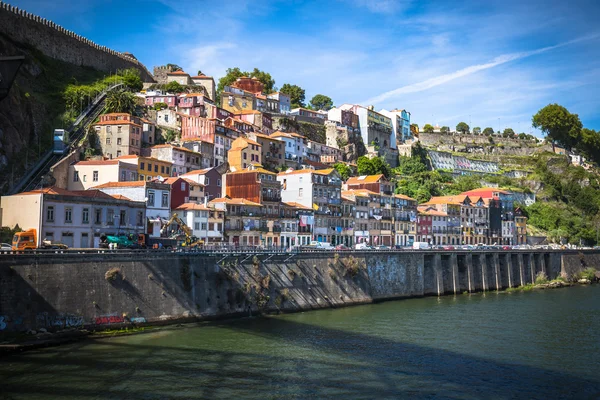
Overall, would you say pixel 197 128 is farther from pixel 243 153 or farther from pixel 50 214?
pixel 50 214

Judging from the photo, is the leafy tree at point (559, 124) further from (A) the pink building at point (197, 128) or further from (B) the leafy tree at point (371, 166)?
(A) the pink building at point (197, 128)

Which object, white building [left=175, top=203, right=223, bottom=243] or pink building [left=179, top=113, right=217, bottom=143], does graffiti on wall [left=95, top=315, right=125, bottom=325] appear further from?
pink building [left=179, top=113, right=217, bottom=143]

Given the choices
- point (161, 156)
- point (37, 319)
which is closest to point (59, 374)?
point (37, 319)

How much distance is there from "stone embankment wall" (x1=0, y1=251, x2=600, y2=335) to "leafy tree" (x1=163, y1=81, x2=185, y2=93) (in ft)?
200

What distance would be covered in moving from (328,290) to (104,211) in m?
22.5

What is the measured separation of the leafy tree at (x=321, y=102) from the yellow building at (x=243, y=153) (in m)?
71.8

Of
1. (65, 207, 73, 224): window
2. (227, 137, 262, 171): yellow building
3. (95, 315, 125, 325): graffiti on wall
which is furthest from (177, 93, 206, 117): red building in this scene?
(95, 315, 125, 325): graffiti on wall

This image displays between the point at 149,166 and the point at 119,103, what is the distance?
2032 cm

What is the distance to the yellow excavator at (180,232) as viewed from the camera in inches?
2165

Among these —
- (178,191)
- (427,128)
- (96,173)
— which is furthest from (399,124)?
(96,173)

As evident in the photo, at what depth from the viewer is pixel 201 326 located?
42.2 metres

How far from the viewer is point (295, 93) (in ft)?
473

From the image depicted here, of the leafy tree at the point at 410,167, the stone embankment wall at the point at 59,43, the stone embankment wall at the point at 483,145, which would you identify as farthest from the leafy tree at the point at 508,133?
the stone embankment wall at the point at 59,43

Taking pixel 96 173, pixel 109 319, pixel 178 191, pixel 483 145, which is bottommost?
pixel 109 319
